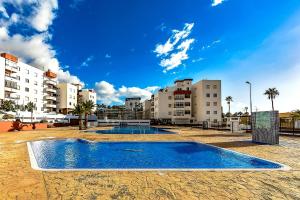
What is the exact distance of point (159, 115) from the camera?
276ft

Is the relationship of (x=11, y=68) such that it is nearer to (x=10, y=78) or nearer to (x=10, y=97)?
(x=10, y=78)

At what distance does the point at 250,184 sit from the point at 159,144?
47.8 ft

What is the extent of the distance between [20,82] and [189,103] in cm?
5436

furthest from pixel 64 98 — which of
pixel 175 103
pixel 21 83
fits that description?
pixel 175 103

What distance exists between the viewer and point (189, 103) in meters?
76.2

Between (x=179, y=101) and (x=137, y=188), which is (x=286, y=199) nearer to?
(x=137, y=188)

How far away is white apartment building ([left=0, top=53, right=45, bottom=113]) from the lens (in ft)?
196

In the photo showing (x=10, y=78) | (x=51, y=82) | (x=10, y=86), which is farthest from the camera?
(x=51, y=82)

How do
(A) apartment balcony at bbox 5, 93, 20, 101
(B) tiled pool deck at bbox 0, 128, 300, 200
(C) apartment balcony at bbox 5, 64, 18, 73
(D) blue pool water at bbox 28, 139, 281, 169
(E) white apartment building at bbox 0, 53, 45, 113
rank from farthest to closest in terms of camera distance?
(A) apartment balcony at bbox 5, 93, 20, 101 → (C) apartment balcony at bbox 5, 64, 18, 73 → (E) white apartment building at bbox 0, 53, 45, 113 → (D) blue pool water at bbox 28, 139, 281, 169 → (B) tiled pool deck at bbox 0, 128, 300, 200

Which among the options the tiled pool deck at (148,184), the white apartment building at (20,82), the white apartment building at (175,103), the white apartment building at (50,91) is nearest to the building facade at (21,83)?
the white apartment building at (20,82)

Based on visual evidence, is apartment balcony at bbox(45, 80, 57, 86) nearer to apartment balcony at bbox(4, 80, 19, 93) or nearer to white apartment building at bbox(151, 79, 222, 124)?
apartment balcony at bbox(4, 80, 19, 93)

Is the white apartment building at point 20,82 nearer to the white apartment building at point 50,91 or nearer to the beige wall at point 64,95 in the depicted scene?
the white apartment building at point 50,91

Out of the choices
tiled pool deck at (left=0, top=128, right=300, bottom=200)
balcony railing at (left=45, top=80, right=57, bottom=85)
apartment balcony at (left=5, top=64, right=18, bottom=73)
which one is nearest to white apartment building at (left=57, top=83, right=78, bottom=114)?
balcony railing at (left=45, top=80, right=57, bottom=85)

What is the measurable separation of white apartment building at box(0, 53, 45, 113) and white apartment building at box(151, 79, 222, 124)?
42603mm
